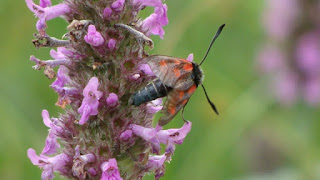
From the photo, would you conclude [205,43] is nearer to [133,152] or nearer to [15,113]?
[15,113]

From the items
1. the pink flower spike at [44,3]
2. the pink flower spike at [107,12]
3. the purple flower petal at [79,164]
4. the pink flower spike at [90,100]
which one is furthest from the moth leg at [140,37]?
the purple flower petal at [79,164]

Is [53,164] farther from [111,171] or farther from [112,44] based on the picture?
[112,44]

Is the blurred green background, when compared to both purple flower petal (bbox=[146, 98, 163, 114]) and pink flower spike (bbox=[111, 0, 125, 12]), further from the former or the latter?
pink flower spike (bbox=[111, 0, 125, 12])

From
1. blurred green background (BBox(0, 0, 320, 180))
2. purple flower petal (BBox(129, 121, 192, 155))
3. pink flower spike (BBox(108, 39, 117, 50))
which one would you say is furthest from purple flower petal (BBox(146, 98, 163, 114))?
blurred green background (BBox(0, 0, 320, 180))

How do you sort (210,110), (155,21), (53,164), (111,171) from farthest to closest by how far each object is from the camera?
1. (210,110)
2. (155,21)
3. (53,164)
4. (111,171)

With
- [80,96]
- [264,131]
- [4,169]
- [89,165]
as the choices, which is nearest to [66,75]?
[80,96]

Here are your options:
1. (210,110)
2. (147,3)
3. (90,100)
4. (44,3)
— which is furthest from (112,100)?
(210,110)

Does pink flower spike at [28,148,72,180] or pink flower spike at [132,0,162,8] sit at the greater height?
pink flower spike at [132,0,162,8]
